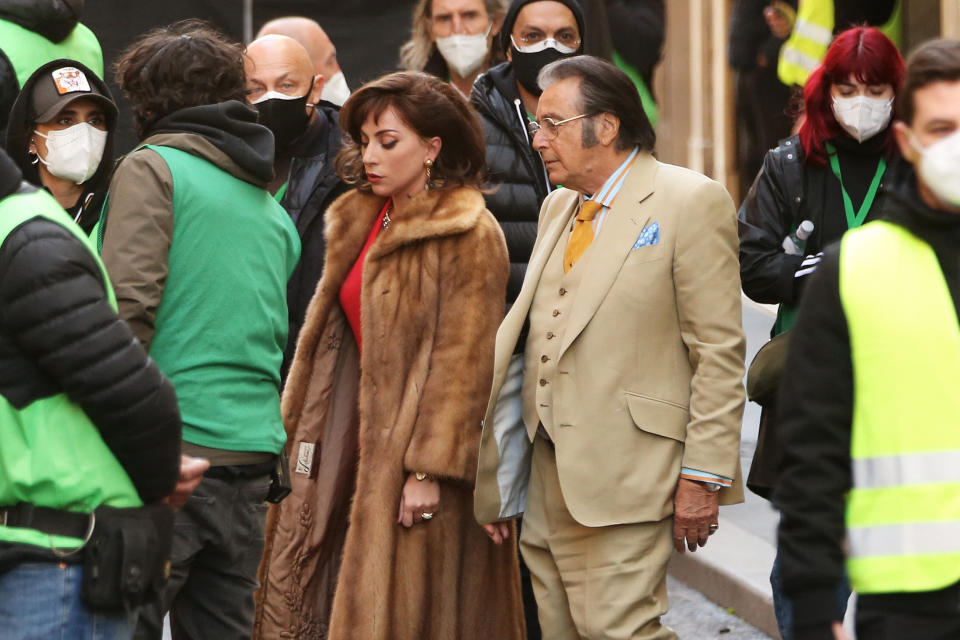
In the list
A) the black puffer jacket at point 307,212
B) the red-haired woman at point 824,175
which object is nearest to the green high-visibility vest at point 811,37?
the black puffer jacket at point 307,212

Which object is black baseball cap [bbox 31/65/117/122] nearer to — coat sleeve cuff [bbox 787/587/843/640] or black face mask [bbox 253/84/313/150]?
black face mask [bbox 253/84/313/150]

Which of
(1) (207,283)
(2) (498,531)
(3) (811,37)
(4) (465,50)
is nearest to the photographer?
(1) (207,283)

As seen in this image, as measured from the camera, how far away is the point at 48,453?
2951 mm

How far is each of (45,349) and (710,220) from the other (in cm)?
201

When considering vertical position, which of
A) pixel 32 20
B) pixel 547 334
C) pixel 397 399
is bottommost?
pixel 397 399

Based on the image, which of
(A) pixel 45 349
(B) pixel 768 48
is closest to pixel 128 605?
(A) pixel 45 349

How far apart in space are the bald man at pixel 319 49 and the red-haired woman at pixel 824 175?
3050 millimetres

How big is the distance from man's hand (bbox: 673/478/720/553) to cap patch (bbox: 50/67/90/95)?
206cm

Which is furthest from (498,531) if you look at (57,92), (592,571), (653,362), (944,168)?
(944,168)

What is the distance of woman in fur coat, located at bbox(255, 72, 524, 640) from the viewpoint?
478cm

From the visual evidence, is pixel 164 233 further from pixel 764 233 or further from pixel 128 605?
pixel 764 233

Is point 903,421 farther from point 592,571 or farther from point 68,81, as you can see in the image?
point 68,81

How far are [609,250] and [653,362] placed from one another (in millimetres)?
333

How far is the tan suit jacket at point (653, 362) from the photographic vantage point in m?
4.21
